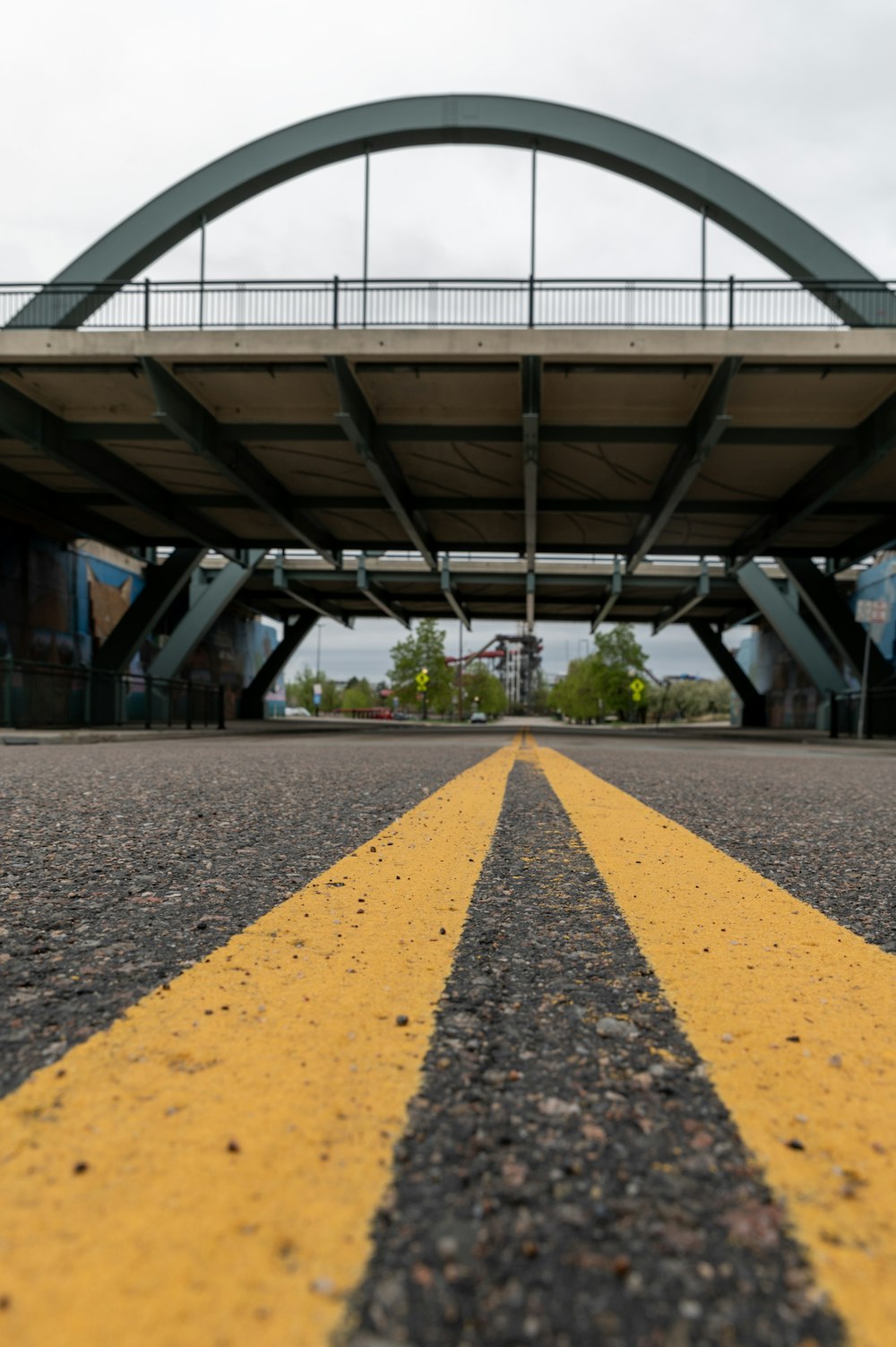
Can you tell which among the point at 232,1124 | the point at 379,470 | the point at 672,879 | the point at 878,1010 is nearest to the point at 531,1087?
the point at 232,1124

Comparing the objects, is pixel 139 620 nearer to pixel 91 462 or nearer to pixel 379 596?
pixel 91 462

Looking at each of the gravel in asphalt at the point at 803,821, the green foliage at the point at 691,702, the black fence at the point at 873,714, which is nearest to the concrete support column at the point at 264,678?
the black fence at the point at 873,714

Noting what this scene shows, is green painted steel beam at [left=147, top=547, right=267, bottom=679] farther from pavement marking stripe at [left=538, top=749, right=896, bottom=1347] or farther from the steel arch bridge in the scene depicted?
pavement marking stripe at [left=538, top=749, right=896, bottom=1347]

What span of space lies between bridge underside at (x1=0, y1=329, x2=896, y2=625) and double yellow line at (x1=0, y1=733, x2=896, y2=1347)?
1321cm

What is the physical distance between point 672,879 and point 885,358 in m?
13.9

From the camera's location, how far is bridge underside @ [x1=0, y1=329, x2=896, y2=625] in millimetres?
13750

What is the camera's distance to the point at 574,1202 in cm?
83

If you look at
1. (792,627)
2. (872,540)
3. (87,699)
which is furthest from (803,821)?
(792,627)

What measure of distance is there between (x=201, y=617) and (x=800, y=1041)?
27.9 m

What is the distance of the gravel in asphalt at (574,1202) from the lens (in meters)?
0.66

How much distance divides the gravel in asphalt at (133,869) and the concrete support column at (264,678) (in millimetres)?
34942

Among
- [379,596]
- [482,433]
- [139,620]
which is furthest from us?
[379,596]

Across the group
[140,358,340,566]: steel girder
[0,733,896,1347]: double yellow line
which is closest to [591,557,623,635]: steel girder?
[140,358,340,566]: steel girder

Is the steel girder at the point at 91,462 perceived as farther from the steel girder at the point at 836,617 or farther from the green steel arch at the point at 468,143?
the steel girder at the point at 836,617
